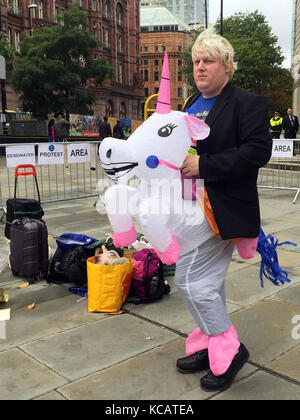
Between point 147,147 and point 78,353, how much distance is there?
1.67 metres

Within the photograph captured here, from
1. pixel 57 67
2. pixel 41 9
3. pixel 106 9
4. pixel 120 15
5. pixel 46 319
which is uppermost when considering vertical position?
pixel 120 15

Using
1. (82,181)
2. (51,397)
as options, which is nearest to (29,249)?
(51,397)

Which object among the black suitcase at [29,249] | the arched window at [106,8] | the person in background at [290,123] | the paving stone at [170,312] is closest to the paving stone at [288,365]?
the paving stone at [170,312]

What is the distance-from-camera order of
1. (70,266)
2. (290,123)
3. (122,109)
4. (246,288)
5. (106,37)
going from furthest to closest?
(122,109), (106,37), (290,123), (70,266), (246,288)

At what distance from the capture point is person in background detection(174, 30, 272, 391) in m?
2.54

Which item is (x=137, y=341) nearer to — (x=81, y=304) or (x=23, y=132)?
(x=81, y=304)

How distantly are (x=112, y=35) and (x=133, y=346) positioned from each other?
60.6 m

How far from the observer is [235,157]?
99.0 inches

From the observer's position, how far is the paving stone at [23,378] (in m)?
2.80

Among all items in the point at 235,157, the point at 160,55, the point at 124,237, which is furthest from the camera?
the point at 160,55

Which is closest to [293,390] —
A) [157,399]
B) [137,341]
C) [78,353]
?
[157,399]

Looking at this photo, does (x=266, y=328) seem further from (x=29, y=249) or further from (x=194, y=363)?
(x=29, y=249)

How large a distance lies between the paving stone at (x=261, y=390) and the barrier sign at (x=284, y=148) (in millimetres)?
7917

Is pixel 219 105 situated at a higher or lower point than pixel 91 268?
higher
